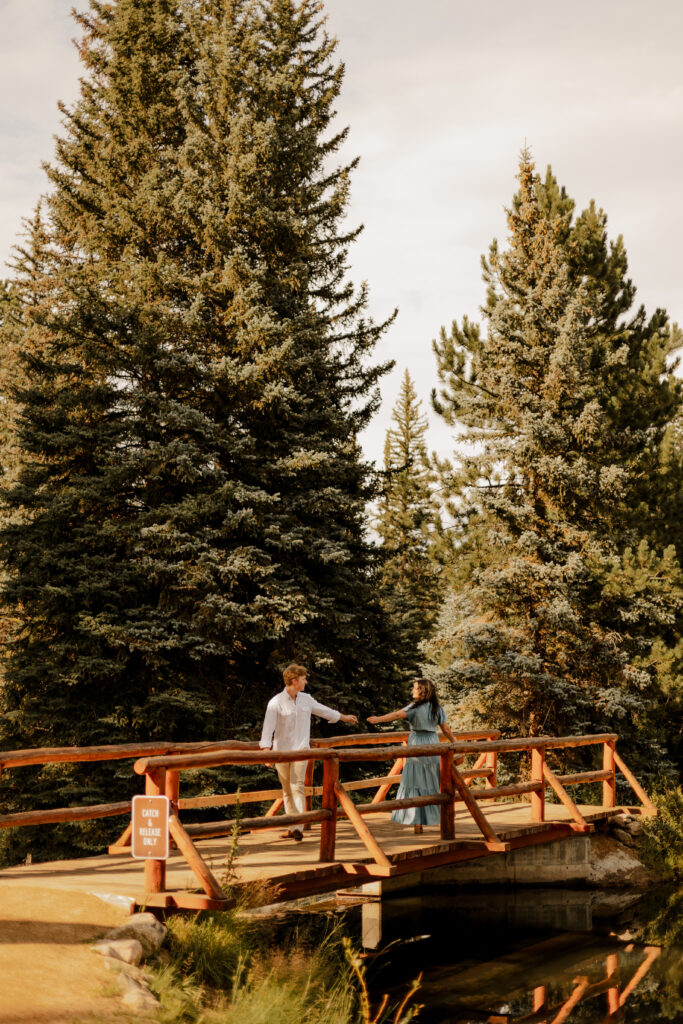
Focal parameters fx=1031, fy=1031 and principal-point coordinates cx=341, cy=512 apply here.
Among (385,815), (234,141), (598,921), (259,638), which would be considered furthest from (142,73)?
(598,921)

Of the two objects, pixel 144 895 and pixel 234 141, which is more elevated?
pixel 234 141

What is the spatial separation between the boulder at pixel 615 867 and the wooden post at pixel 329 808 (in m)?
7.46

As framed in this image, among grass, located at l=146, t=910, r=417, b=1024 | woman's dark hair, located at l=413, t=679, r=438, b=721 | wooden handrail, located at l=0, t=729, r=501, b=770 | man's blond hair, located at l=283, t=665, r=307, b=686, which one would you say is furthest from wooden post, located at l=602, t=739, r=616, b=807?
grass, located at l=146, t=910, r=417, b=1024

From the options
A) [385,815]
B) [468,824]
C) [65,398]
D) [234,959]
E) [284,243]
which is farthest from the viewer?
[284,243]

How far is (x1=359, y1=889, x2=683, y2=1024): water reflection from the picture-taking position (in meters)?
10.9

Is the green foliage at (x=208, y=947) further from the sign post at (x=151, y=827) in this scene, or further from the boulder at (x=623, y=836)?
the boulder at (x=623, y=836)

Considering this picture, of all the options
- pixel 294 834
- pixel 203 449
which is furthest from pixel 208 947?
pixel 203 449

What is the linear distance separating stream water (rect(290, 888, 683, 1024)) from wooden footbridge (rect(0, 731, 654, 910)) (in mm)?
1105

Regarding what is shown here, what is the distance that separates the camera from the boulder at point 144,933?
7.78 meters

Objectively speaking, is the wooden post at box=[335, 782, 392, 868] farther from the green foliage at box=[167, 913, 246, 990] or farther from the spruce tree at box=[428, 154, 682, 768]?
the spruce tree at box=[428, 154, 682, 768]

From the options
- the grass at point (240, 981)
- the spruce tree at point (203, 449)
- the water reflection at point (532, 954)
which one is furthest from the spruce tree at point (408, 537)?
the grass at point (240, 981)

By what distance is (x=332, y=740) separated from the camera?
11305 mm

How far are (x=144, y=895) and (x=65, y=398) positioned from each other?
47.9 feet

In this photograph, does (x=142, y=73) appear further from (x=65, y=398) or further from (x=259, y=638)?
(x=259, y=638)
